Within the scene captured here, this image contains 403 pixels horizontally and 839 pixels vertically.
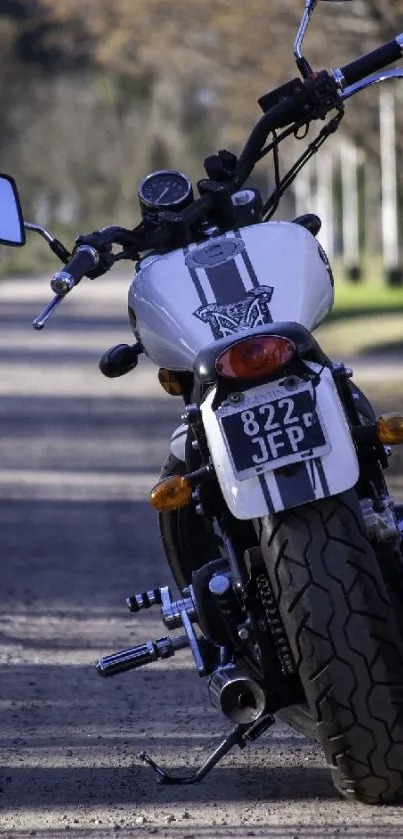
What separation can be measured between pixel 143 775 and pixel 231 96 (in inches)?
1271

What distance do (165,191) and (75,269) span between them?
56 centimetres

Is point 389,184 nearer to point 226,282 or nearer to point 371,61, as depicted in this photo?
point 371,61

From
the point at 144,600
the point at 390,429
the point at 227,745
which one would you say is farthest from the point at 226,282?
the point at 227,745

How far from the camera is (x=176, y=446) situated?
538 cm

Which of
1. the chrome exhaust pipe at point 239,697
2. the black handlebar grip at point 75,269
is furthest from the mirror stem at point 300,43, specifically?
the chrome exhaust pipe at point 239,697

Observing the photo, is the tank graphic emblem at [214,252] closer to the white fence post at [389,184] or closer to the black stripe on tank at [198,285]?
the black stripe on tank at [198,285]

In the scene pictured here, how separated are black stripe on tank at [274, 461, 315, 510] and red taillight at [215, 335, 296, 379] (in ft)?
0.75

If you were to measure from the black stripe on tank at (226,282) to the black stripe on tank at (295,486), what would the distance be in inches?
24.2

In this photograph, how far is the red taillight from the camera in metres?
4.48

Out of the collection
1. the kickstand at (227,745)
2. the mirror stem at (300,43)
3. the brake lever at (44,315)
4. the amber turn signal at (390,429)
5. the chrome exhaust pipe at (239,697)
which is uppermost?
the mirror stem at (300,43)

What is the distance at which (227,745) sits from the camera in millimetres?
4836

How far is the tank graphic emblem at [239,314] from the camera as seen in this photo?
482 cm

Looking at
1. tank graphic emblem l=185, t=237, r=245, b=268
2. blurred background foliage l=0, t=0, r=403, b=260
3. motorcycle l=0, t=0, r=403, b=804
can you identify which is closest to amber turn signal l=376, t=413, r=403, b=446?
motorcycle l=0, t=0, r=403, b=804

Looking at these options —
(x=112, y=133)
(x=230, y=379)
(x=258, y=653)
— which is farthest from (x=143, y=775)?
(x=112, y=133)
